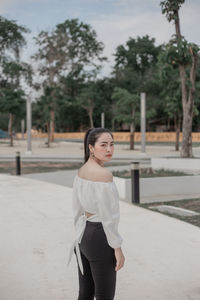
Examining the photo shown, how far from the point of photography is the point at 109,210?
8.18ft

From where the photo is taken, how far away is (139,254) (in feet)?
16.9

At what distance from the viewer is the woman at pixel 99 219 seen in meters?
2.49

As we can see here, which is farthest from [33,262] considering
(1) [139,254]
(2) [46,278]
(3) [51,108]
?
(3) [51,108]

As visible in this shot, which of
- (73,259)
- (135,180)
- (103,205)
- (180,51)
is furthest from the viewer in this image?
(180,51)

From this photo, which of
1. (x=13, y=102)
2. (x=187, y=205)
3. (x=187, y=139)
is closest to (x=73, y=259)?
(x=187, y=205)

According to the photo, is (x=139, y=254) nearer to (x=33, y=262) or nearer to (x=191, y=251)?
(x=191, y=251)

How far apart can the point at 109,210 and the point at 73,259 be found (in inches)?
108

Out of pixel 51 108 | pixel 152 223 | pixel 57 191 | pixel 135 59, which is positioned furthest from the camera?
pixel 135 59

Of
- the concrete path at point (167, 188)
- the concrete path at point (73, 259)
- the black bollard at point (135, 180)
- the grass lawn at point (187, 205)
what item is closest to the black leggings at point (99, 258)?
the concrete path at point (73, 259)

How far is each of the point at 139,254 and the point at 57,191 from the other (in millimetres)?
5645

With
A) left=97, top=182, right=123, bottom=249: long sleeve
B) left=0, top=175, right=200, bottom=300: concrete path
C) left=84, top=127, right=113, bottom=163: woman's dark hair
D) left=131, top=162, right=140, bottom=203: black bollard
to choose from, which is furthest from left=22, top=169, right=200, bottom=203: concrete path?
left=97, top=182, right=123, bottom=249: long sleeve

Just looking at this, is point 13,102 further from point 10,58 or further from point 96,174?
point 96,174

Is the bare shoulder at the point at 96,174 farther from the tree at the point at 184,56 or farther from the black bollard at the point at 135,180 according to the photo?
the tree at the point at 184,56

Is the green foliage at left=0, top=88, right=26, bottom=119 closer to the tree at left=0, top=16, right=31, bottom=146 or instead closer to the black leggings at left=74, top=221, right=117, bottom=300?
the tree at left=0, top=16, right=31, bottom=146
